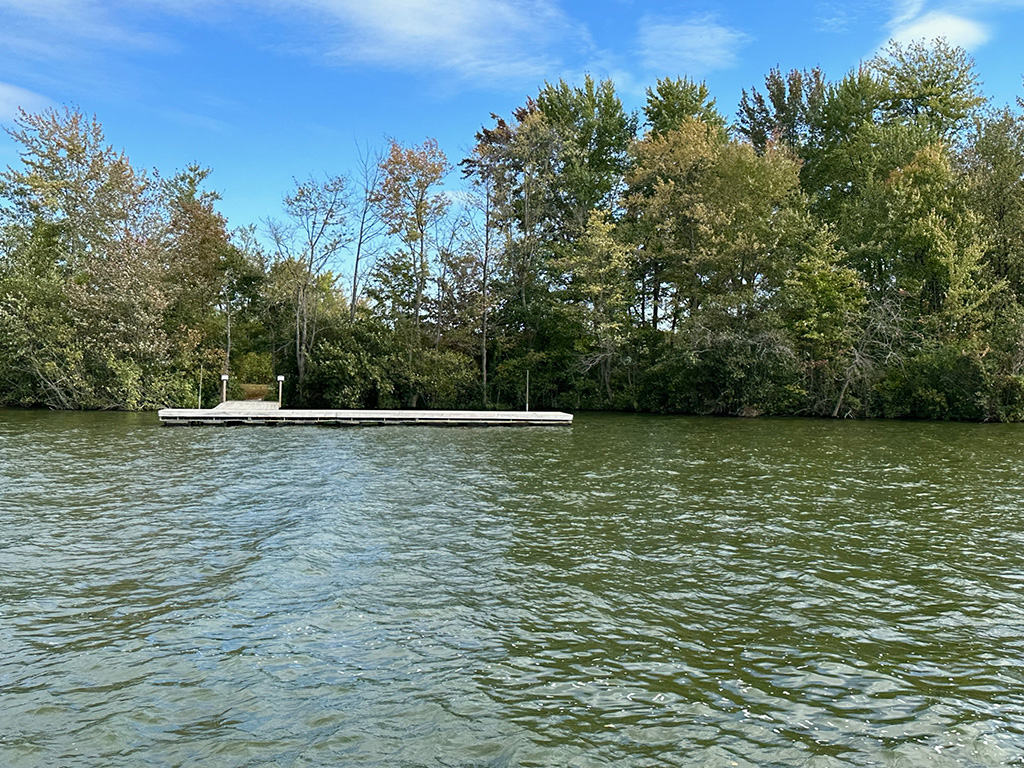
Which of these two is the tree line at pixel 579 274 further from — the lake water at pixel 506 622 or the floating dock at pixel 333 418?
the lake water at pixel 506 622

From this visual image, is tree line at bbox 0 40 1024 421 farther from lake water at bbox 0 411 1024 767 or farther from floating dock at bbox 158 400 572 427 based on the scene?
lake water at bbox 0 411 1024 767

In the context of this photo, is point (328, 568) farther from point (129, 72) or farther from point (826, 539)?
point (129, 72)

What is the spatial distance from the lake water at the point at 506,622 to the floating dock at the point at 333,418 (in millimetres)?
10384

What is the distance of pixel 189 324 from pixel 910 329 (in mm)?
32373

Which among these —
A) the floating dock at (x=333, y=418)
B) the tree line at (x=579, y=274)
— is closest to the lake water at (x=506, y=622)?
the floating dock at (x=333, y=418)

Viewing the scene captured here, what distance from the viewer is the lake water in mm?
4406

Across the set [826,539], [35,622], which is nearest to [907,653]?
[826,539]

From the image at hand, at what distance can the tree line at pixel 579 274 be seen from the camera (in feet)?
96.8

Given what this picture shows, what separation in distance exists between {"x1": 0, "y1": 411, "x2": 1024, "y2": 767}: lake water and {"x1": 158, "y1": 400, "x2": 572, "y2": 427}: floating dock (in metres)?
10.4

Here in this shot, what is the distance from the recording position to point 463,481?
13.8 meters

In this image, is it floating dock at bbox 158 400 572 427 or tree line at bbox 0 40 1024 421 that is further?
tree line at bbox 0 40 1024 421

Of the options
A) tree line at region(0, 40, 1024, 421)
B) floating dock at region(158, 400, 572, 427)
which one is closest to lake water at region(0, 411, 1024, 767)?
floating dock at region(158, 400, 572, 427)

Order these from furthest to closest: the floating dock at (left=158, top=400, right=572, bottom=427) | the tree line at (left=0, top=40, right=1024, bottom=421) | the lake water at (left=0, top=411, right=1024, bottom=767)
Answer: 1. the tree line at (left=0, top=40, right=1024, bottom=421)
2. the floating dock at (left=158, top=400, right=572, bottom=427)
3. the lake water at (left=0, top=411, right=1024, bottom=767)

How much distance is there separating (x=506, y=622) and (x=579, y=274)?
89.7ft
